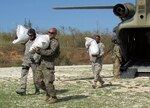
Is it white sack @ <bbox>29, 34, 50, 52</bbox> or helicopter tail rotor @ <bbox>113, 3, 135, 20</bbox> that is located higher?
helicopter tail rotor @ <bbox>113, 3, 135, 20</bbox>

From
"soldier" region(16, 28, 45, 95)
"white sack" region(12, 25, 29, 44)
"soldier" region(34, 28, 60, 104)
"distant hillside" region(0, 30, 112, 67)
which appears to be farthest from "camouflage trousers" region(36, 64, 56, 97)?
"distant hillside" region(0, 30, 112, 67)

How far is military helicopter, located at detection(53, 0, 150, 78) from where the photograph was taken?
15883 mm

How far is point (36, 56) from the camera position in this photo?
10812 mm

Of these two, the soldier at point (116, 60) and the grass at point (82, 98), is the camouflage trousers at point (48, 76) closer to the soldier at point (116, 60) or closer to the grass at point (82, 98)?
the grass at point (82, 98)

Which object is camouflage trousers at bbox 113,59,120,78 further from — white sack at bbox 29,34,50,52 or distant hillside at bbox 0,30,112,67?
distant hillside at bbox 0,30,112,67

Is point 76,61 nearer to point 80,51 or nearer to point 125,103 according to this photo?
point 80,51

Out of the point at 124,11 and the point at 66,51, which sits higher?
the point at 124,11

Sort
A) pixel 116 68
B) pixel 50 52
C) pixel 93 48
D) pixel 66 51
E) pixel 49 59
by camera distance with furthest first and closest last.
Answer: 1. pixel 66 51
2. pixel 116 68
3. pixel 93 48
4. pixel 49 59
5. pixel 50 52

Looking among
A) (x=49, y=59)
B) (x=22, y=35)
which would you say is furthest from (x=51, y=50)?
(x=22, y=35)

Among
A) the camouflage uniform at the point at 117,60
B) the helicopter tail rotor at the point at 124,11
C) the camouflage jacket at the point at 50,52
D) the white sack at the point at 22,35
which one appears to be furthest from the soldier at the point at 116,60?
the camouflage jacket at the point at 50,52

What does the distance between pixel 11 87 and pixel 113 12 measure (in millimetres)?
5105

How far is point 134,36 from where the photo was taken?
18125 mm

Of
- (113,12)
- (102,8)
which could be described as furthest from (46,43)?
(102,8)

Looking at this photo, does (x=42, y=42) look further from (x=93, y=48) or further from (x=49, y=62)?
(x=93, y=48)
